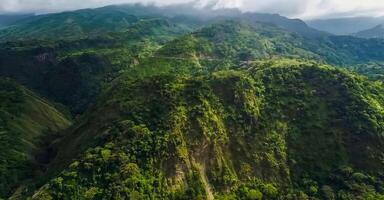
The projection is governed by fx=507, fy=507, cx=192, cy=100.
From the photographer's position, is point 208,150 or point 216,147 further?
point 216,147

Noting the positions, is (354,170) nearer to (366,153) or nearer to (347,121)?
(366,153)

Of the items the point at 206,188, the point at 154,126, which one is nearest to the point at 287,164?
the point at 206,188

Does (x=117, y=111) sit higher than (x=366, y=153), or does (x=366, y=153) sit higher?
(x=117, y=111)

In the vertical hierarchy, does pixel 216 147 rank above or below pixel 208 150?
above

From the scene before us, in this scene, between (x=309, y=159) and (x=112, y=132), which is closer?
(x=112, y=132)

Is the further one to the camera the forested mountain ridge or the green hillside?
the forested mountain ridge

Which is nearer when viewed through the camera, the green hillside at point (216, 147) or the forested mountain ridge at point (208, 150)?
the green hillside at point (216, 147)

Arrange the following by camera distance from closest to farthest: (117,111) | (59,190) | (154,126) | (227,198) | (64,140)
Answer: (59,190), (227,198), (154,126), (117,111), (64,140)

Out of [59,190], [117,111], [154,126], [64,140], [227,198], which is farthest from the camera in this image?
[64,140]
